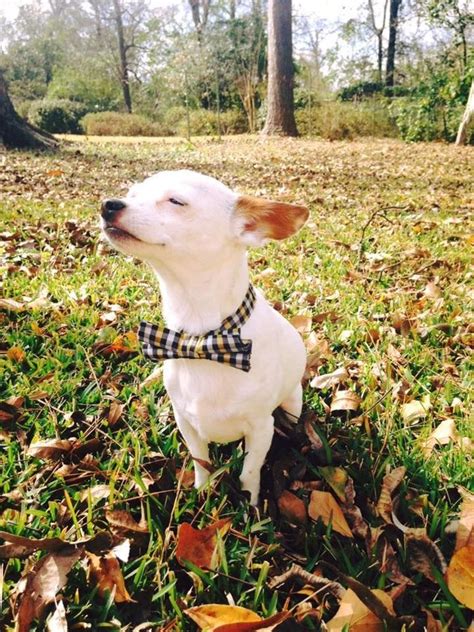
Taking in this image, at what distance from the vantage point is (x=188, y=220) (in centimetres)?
149

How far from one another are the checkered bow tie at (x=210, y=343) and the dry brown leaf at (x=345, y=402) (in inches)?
31.0

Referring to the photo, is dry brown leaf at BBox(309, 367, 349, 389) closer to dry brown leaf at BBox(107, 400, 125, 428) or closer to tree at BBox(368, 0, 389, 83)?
dry brown leaf at BBox(107, 400, 125, 428)

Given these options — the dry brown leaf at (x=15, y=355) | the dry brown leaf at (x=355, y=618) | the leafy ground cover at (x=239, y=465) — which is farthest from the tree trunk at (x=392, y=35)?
the dry brown leaf at (x=355, y=618)

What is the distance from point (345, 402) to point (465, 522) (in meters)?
0.74

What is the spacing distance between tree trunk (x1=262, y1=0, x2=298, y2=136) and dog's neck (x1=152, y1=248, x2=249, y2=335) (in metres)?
15.8

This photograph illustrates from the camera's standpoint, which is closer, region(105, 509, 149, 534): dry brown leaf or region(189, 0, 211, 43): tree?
region(105, 509, 149, 534): dry brown leaf

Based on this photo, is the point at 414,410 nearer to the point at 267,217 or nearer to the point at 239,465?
the point at 239,465

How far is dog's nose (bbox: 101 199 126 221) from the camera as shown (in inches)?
56.9

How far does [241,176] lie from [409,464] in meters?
7.13

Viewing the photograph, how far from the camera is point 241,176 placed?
8.34m

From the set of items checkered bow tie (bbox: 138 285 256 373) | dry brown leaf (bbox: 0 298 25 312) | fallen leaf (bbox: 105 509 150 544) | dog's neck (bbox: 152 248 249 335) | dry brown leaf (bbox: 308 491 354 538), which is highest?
dog's neck (bbox: 152 248 249 335)

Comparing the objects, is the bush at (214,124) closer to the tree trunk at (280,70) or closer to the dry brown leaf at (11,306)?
the tree trunk at (280,70)

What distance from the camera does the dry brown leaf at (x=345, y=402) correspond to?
218 cm

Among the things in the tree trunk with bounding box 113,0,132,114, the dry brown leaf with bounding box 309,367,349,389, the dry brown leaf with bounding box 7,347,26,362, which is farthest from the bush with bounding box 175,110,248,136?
the dry brown leaf with bounding box 309,367,349,389
